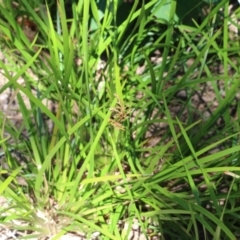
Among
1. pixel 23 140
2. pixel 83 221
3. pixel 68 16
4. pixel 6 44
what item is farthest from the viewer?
pixel 68 16

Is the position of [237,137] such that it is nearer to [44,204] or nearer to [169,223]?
[169,223]

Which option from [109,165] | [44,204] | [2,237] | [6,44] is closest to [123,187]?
[109,165]

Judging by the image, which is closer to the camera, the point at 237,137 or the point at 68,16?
the point at 237,137

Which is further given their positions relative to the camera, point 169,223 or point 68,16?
point 68,16

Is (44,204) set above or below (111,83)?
below

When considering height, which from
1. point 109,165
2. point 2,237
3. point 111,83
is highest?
point 111,83

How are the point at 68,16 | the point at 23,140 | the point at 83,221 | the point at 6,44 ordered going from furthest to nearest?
1. the point at 68,16
2. the point at 6,44
3. the point at 23,140
4. the point at 83,221

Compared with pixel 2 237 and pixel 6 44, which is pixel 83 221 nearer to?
pixel 2 237

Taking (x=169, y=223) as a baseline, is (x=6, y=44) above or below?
above
